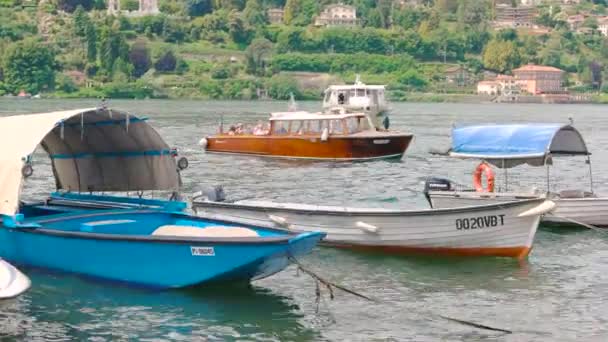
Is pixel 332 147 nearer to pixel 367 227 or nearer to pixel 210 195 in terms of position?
pixel 210 195

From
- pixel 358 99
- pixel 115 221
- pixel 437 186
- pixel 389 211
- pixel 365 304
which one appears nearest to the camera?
pixel 365 304

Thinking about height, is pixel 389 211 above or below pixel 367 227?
above

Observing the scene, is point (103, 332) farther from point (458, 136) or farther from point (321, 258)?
point (458, 136)

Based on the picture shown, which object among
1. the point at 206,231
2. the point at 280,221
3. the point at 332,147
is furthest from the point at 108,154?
the point at 332,147

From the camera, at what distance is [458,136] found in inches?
1282

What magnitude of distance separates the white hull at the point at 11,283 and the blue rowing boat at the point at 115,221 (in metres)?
2.80

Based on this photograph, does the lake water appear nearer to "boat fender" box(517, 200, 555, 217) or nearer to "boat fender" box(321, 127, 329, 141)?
"boat fender" box(517, 200, 555, 217)

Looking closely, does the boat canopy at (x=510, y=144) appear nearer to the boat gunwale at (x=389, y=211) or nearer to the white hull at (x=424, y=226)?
the white hull at (x=424, y=226)

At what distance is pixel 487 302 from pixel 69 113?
931 centimetres

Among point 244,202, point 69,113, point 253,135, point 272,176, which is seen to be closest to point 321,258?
point 244,202

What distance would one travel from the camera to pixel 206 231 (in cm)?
2464

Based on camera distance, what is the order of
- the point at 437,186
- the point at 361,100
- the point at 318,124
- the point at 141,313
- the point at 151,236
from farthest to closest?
1. the point at 361,100
2. the point at 318,124
3. the point at 437,186
4. the point at 151,236
5. the point at 141,313

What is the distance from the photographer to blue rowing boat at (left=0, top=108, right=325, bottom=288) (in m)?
23.2

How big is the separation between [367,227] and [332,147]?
28865 millimetres
